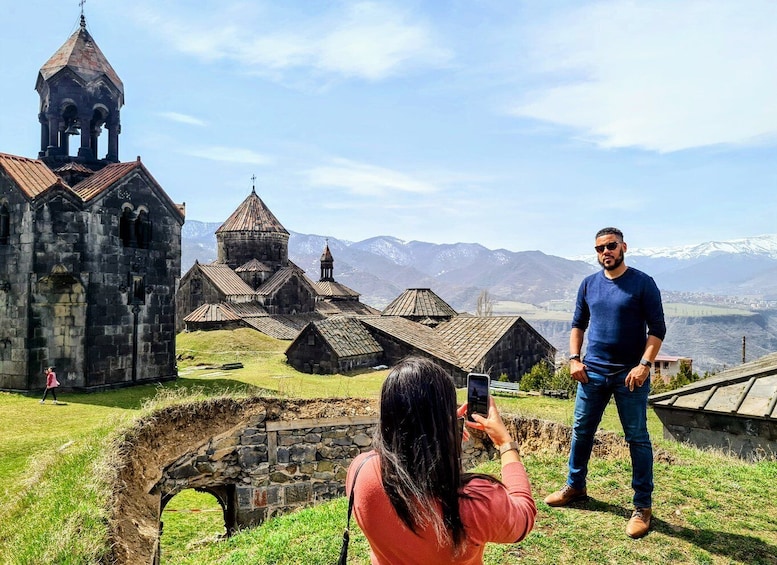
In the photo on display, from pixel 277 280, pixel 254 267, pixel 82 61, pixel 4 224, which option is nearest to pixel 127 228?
pixel 4 224

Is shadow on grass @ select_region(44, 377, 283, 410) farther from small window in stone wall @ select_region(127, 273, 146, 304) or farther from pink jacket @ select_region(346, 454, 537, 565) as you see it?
pink jacket @ select_region(346, 454, 537, 565)

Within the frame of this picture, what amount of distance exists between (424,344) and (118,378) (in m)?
9.77

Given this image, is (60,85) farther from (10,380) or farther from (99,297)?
(10,380)

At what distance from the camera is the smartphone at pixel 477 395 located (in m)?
2.34

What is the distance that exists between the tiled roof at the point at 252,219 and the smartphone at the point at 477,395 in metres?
35.0

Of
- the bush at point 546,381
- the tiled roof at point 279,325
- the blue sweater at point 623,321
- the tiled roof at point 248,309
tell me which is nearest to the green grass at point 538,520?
the blue sweater at point 623,321

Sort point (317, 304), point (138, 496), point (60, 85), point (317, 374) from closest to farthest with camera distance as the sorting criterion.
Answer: point (138, 496) < point (60, 85) < point (317, 374) < point (317, 304)

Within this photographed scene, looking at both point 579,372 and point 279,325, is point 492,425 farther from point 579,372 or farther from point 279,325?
point 279,325

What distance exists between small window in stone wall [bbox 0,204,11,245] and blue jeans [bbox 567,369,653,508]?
15.8 meters

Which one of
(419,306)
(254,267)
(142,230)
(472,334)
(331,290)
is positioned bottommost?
(472,334)

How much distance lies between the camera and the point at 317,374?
18562mm

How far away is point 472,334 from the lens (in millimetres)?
19359

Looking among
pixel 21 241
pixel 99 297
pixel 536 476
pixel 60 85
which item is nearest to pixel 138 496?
pixel 536 476

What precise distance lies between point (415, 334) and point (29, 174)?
13.3m
